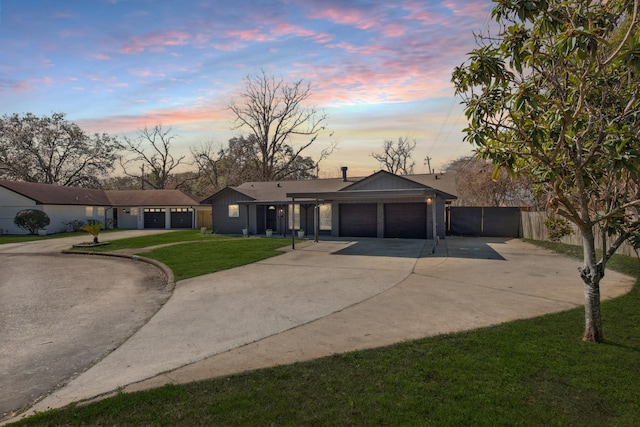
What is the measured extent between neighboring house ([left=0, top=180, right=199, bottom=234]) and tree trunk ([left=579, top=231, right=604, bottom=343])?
109 ft

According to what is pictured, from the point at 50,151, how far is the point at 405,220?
4688cm

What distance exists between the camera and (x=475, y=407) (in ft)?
11.5

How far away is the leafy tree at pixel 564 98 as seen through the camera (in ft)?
13.6

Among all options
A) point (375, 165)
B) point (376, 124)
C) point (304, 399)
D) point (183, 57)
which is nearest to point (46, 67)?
point (183, 57)

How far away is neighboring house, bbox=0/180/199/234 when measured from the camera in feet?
95.3

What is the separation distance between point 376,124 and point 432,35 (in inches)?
602

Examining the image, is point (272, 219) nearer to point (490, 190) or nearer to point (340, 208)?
point (340, 208)

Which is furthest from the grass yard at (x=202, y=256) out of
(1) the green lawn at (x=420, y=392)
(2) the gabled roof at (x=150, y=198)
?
(2) the gabled roof at (x=150, y=198)

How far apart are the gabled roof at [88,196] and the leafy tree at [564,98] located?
3299 cm

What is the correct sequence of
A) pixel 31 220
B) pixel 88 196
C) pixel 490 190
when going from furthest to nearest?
1. pixel 88 196
2. pixel 490 190
3. pixel 31 220

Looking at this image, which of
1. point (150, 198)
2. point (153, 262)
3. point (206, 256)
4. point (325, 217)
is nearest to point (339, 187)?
point (325, 217)

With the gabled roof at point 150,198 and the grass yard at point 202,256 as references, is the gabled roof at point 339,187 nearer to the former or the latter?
the grass yard at point 202,256

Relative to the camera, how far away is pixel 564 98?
5141mm

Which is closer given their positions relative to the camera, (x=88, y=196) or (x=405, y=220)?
(x=405, y=220)
